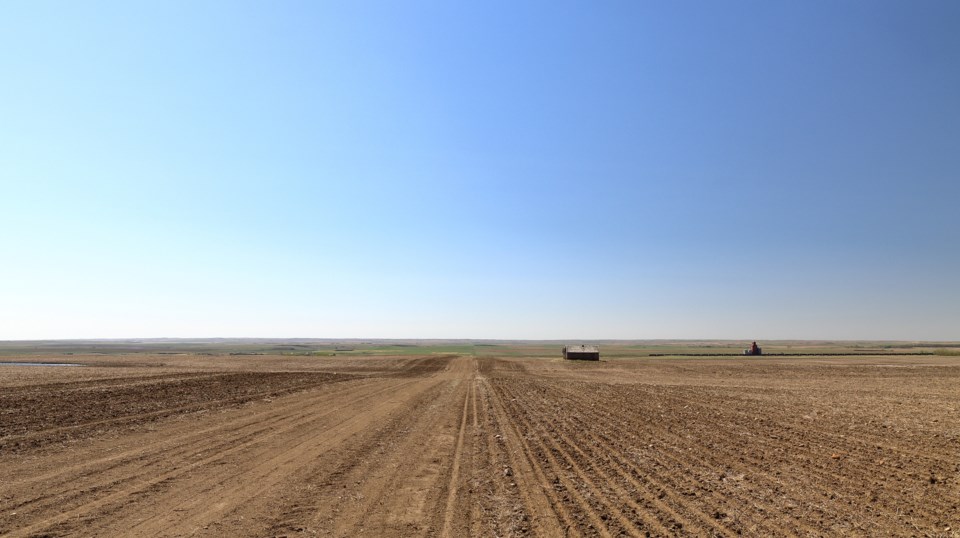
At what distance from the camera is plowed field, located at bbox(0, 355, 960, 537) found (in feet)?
23.0

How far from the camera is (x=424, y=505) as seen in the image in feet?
25.5

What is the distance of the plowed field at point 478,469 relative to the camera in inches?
276

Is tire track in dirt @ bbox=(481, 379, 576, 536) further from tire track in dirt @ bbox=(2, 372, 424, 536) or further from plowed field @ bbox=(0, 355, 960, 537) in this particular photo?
tire track in dirt @ bbox=(2, 372, 424, 536)

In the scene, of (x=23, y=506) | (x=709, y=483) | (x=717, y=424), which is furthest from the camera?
(x=717, y=424)

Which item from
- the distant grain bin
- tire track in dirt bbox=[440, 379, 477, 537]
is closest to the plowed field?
tire track in dirt bbox=[440, 379, 477, 537]

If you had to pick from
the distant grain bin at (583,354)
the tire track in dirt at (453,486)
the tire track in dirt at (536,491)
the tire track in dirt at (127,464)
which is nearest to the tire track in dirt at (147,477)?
the tire track in dirt at (127,464)

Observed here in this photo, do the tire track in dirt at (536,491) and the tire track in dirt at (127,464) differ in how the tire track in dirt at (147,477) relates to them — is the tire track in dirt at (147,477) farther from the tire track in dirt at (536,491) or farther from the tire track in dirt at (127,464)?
the tire track in dirt at (536,491)

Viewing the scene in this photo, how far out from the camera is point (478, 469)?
10.1m

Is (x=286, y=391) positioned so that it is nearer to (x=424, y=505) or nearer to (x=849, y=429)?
(x=424, y=505)

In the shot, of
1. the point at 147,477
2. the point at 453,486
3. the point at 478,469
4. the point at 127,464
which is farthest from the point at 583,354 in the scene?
the point at 147,477

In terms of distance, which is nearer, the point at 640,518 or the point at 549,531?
the point at 549,531

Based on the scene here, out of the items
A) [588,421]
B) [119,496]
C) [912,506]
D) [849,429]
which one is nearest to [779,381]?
[849,429]

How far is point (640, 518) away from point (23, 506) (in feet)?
30.8

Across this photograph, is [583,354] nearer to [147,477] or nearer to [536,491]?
[536,491]
